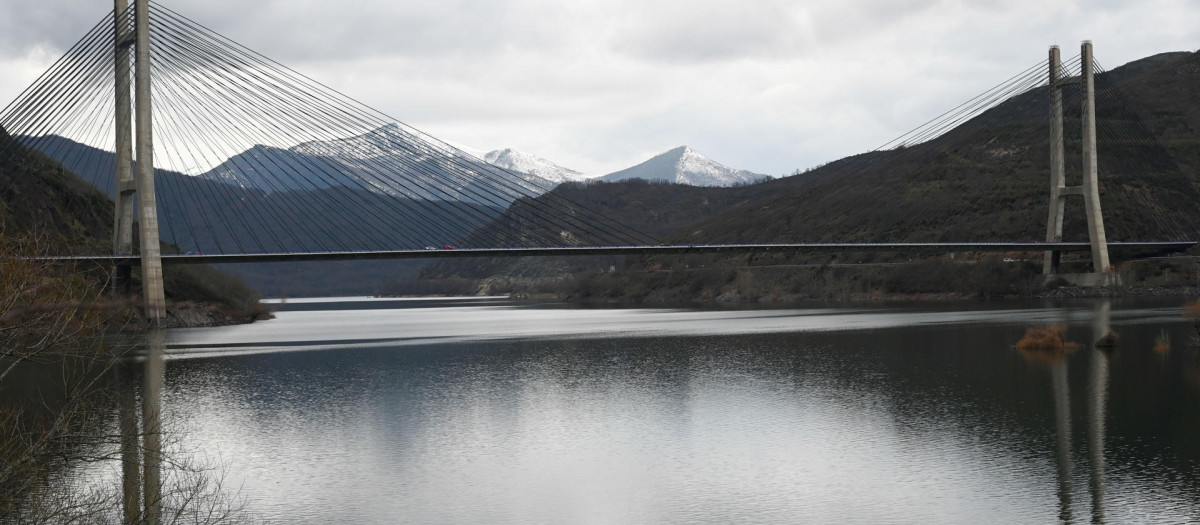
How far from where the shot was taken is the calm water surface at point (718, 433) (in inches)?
554

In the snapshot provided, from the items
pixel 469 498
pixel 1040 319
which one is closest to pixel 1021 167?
pixel 1040 319

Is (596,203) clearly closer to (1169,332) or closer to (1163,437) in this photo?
(1169,332)

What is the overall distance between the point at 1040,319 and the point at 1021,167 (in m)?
67.0

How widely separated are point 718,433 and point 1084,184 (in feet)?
229

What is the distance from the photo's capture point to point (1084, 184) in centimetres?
7938

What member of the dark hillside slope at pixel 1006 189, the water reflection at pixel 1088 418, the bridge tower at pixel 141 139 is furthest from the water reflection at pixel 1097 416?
the dark hillside slope at pixel 1006 189

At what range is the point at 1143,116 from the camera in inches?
4754

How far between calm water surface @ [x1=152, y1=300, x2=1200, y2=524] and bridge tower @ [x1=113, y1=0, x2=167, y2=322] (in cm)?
1659

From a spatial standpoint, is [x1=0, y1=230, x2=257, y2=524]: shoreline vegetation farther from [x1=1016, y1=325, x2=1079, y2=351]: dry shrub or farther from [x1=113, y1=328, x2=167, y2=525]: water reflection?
[x1=1016, y1=325, x2=1079, y2=351]: dry shrub

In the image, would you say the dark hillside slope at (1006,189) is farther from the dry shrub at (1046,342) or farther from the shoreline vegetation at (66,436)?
the shoreline vegetation at (66,436)

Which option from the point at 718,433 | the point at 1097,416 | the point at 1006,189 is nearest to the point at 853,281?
the point at 1006,189

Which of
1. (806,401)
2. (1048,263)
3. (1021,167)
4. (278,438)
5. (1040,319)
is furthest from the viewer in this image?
(1021,167)

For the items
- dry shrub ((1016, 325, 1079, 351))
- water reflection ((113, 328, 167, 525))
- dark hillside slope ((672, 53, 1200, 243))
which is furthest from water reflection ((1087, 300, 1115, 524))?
dark hillside slope ((672, 53, 1200, 243))

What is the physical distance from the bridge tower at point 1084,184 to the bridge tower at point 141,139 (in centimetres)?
6416
